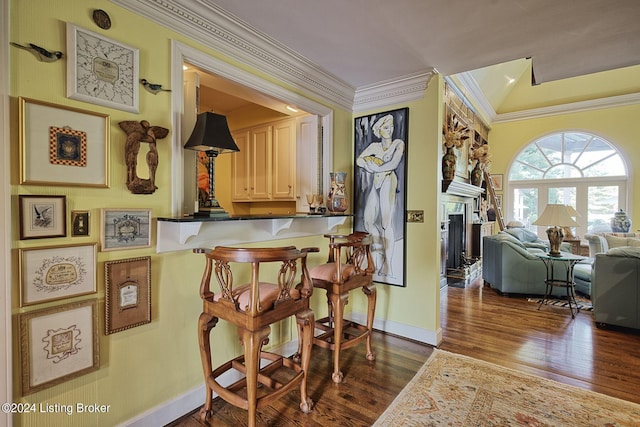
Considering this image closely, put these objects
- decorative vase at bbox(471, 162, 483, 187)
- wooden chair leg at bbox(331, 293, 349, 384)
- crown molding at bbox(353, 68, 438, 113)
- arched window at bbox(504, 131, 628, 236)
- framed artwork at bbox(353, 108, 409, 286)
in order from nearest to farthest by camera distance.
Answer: wooden chair leg at bbox(331, 293, 349, 384) → crown molding at bbox(353, 68, 438, 113) → framed artwork at bbox(353, 108, 409, 286) → decorative vase at bbox(471, 162, 483, 187) → arched window at bbox(504, 131, 628, 236)

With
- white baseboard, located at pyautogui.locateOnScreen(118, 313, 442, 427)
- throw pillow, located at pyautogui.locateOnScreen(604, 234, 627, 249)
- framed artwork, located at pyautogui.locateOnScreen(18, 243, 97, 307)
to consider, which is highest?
framed artwork, located at pyautogui.locateOnScreen(18, 243, 97, 307)

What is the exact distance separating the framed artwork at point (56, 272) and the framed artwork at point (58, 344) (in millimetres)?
62

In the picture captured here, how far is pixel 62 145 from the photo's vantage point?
1.34 meters

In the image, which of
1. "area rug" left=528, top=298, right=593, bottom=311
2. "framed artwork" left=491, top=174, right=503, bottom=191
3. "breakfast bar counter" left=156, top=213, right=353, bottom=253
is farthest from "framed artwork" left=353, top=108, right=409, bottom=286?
"framed artwork" left=491, top=174, right=503, bottom=191

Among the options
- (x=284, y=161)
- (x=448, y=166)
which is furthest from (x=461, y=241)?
(x=284, y=161)

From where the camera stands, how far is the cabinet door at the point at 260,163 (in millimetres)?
3520

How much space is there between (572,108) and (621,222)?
252 cm

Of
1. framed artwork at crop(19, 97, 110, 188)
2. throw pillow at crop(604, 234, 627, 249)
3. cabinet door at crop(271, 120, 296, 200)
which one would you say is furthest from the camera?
throw pillow at crop(604, 234, 627, 249)

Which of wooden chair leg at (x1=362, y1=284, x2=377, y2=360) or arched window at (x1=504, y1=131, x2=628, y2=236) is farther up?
arched window at (x1=504, y1=131, x2=628, y2=236)

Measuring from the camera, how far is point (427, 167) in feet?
9.13

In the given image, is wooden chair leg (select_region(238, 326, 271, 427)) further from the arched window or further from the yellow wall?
the arched window

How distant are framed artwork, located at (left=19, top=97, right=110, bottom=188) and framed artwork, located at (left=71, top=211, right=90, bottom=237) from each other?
134 millimetres

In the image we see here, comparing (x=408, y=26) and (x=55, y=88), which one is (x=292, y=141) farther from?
(x=55, y=88)

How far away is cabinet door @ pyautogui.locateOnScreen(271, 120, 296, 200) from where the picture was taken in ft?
10.5
